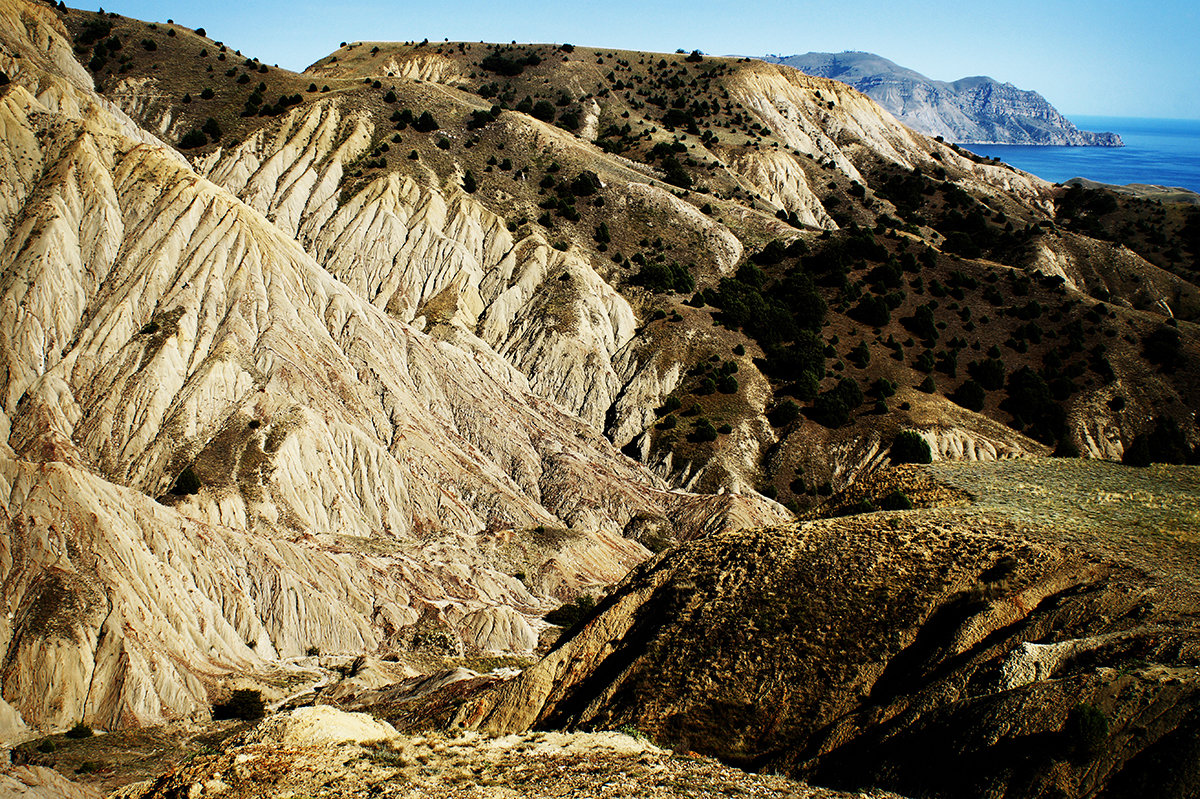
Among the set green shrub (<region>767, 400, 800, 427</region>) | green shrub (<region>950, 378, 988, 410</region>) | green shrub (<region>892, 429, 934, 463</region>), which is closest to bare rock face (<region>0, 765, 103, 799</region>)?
green shrub (<region>892, 429, 934, 463</region>)

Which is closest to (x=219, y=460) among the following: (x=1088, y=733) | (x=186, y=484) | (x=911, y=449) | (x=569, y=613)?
(x=186, y=484)

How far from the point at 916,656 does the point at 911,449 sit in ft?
141

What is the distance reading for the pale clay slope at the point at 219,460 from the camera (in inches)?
1341

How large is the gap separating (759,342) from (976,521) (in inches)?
2045

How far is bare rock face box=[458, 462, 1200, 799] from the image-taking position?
14578 millimetres

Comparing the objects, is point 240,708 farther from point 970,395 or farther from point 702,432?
point 970,395

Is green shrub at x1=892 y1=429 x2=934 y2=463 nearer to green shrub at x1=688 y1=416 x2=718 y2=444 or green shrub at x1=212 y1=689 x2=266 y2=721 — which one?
green shrub at x1=688 y1=416 x2=718 y2=444

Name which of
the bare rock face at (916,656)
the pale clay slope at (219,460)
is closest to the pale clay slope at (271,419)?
the pale clay slope at (219,460)

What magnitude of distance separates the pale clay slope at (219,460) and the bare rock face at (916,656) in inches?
791

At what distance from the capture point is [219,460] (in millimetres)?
47250

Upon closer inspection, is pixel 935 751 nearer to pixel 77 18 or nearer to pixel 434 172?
pixel 434 172

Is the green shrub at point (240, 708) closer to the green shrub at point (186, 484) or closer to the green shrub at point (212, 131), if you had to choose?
the green shrub at point (186, 484)

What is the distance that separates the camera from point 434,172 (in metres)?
82.4

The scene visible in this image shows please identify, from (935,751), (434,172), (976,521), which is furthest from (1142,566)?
(434,172)
